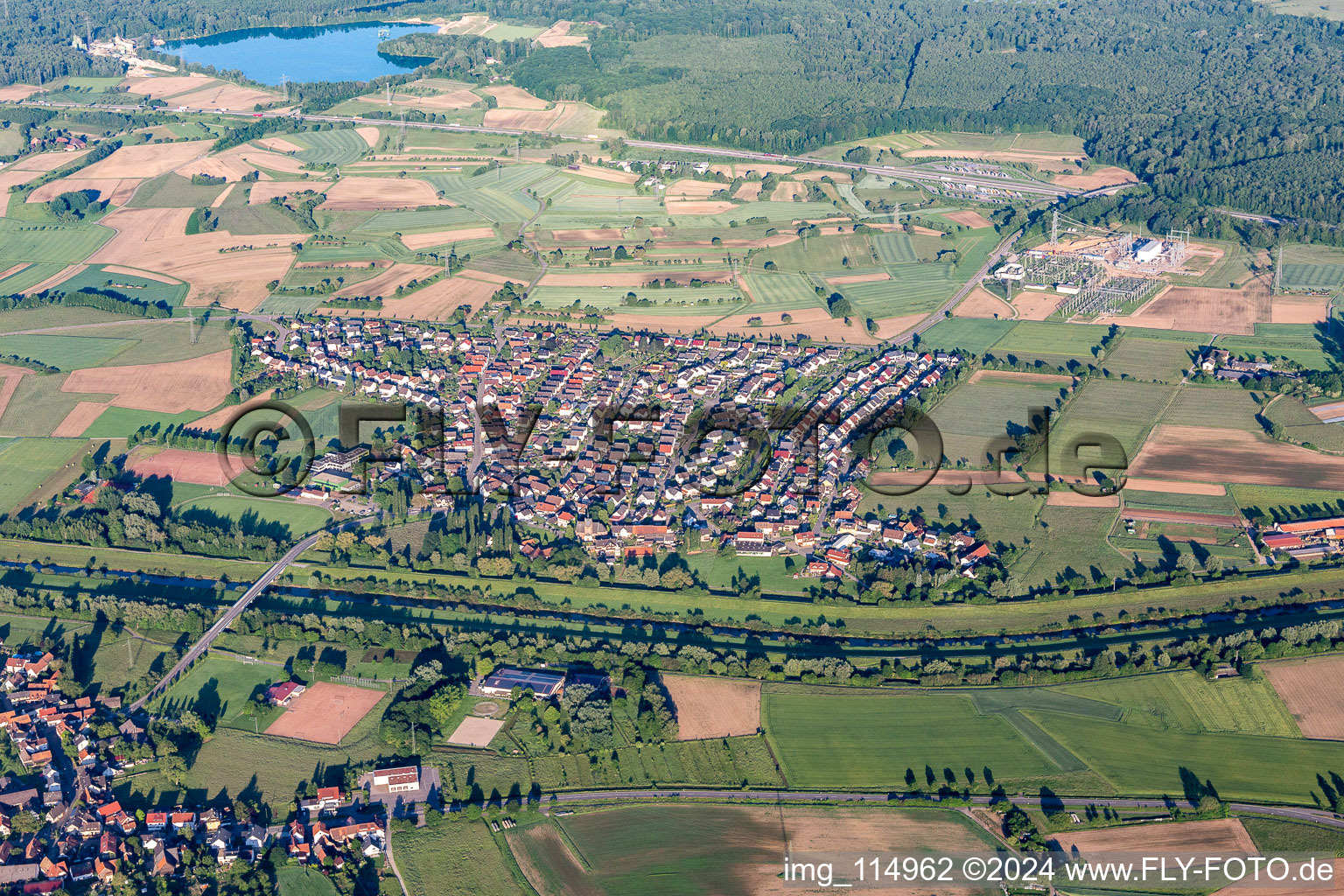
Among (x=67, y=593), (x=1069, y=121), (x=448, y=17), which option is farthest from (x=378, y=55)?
(x=67, y=593)

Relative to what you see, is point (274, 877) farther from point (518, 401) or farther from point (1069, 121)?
point (1069, 121)

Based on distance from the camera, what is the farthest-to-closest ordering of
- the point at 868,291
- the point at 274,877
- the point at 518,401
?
the point at 868,291, the point at 518,401, the point at 274,877

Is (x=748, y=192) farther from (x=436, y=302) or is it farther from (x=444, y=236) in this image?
(x=436, y=302)

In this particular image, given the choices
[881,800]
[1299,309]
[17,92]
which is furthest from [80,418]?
[17,92]

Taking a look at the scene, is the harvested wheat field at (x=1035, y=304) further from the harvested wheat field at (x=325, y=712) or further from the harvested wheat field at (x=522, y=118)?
the harvested wheat field at (x=522, y=118)

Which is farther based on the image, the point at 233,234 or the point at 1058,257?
the point at 233,234

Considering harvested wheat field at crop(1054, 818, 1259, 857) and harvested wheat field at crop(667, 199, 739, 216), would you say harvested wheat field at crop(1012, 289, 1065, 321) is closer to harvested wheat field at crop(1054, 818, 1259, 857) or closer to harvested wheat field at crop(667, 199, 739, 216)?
harvested wheat field at crop(667, 199, 739, 216)

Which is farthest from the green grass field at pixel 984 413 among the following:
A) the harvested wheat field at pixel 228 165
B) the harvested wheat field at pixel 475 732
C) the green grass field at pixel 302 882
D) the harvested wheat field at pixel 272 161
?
the harvested wheat field at pixel 228 165

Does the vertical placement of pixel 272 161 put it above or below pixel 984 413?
below
